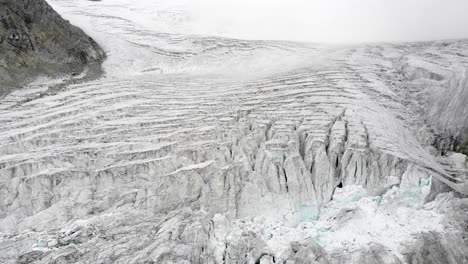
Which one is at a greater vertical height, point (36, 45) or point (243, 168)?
point (36, 45)

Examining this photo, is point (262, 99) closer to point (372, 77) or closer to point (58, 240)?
point (372, 77)

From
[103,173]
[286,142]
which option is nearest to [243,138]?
[286,142]

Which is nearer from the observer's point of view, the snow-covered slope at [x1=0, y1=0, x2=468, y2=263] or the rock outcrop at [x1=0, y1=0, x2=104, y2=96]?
the snow-covered slope at [x1=0, y1=0, x2=468, y2=263]

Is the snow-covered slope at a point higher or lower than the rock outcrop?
lower

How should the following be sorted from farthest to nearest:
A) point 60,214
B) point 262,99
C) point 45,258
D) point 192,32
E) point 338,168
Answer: point 192,32
point 262,99
point 338,168
point 60,214
point 45,258
